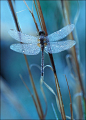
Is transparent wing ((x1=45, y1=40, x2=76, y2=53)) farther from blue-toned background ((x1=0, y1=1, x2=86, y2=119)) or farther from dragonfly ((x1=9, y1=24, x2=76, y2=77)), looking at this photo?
blue-toned background ((x1=0, y1=1, x2=86, y2=119))

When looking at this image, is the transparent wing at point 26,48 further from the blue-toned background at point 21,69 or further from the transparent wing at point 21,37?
the blue-toned background at point 21,69

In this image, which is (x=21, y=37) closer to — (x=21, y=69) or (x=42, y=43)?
(x=42, y=43)

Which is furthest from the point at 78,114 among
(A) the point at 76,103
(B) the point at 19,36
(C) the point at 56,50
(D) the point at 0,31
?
(D) the point at 0,31

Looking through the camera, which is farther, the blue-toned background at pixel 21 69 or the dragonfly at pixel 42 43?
the blue-toned background at pixel 21 69

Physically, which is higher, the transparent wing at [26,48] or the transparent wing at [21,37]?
the transparent wing at [21,37]

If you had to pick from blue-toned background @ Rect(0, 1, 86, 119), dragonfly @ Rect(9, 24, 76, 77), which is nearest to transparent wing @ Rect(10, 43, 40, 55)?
dragonfly @ Rect(9, 24, 76, 77)

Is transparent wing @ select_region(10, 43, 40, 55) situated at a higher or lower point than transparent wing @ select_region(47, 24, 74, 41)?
lower

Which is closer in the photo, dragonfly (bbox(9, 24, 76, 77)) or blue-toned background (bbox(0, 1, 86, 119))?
dragonfly (bbox(9, 24, 76, 77))

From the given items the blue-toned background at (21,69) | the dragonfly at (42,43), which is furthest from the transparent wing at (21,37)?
the blue-toned background at (21,69)
